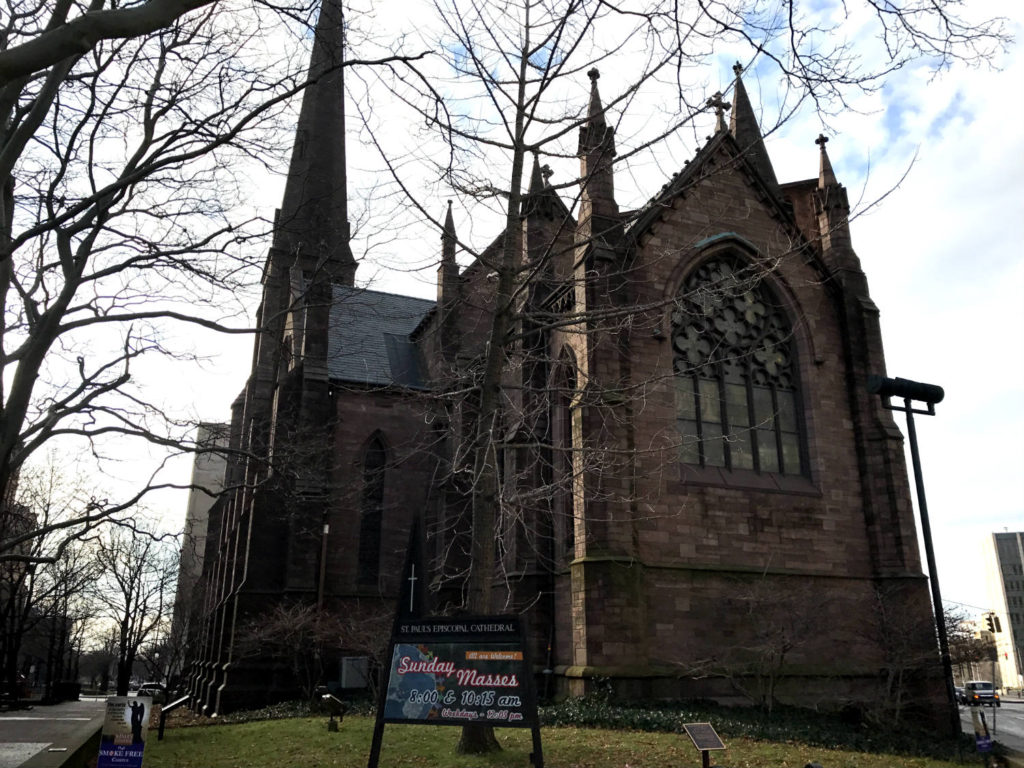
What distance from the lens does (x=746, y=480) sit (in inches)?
698

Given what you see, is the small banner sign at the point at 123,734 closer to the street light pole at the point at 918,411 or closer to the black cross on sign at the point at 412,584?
the black cross on sign at the point at 412,584

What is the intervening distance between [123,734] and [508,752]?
4.67 m

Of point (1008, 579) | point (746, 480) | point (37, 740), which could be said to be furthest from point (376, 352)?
point (1008, 579)

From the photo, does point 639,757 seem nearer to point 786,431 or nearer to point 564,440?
point 564,440

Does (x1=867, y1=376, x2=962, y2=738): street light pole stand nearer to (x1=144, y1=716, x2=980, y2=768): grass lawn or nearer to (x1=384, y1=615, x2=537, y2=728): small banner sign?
(x1=144, y1=716, x2=980, y2=768): grass lawn

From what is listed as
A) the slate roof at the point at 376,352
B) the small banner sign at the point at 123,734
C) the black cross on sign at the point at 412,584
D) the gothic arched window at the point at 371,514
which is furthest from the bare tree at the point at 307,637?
the black cross on sign at the point at 412,584

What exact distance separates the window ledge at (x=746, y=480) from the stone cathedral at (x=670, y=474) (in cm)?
6

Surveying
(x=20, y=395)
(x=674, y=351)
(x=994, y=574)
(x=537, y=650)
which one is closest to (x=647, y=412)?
(x=674, y=351)

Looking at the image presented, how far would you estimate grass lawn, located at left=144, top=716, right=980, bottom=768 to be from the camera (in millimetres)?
10208

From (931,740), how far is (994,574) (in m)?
114

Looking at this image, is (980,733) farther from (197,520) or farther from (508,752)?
(197,520)

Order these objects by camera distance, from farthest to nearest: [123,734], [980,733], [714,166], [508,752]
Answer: [714,166]
[980,733]
[508,752]
[123,734]

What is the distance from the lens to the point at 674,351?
1839cm

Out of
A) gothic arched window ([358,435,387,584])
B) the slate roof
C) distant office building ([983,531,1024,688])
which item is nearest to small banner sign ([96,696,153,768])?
gothic arched window ([358,435,387,584])
